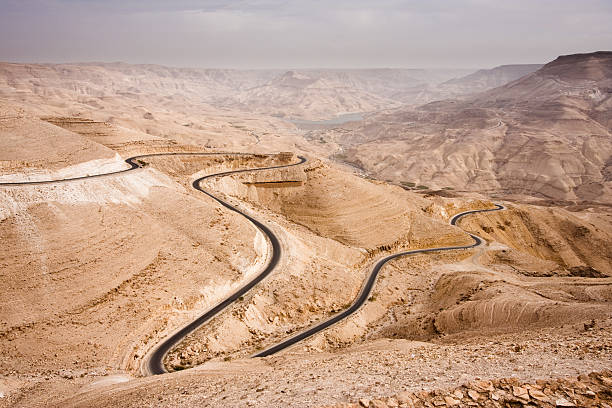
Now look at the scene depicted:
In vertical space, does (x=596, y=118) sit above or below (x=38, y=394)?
above

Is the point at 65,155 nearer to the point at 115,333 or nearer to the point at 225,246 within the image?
the point at 225,246

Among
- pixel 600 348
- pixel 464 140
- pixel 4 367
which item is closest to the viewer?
pixel 600 348

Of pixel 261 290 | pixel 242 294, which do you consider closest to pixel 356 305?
pixel 261 290

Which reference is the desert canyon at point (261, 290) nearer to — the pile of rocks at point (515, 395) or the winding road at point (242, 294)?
the pile of rocks at point (515, 395)

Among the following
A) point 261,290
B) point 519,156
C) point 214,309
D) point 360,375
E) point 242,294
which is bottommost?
point 214,309

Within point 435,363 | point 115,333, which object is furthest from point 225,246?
point 435,363

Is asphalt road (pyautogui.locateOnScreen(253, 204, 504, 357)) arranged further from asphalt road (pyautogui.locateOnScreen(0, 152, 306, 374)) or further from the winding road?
asphalt road (pyautogui.locateOnScreen(0, 152, 306, 374))

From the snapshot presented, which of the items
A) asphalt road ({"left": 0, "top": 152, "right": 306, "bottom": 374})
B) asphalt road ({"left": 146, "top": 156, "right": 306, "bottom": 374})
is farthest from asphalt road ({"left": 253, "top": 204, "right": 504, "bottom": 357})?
asphalt road ({"left": 0, "top": 152, "right": 306, "bottom": 374})

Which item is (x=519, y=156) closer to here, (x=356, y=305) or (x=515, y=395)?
(x=356, y=305)

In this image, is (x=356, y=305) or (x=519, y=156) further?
(x=519, y=156)
